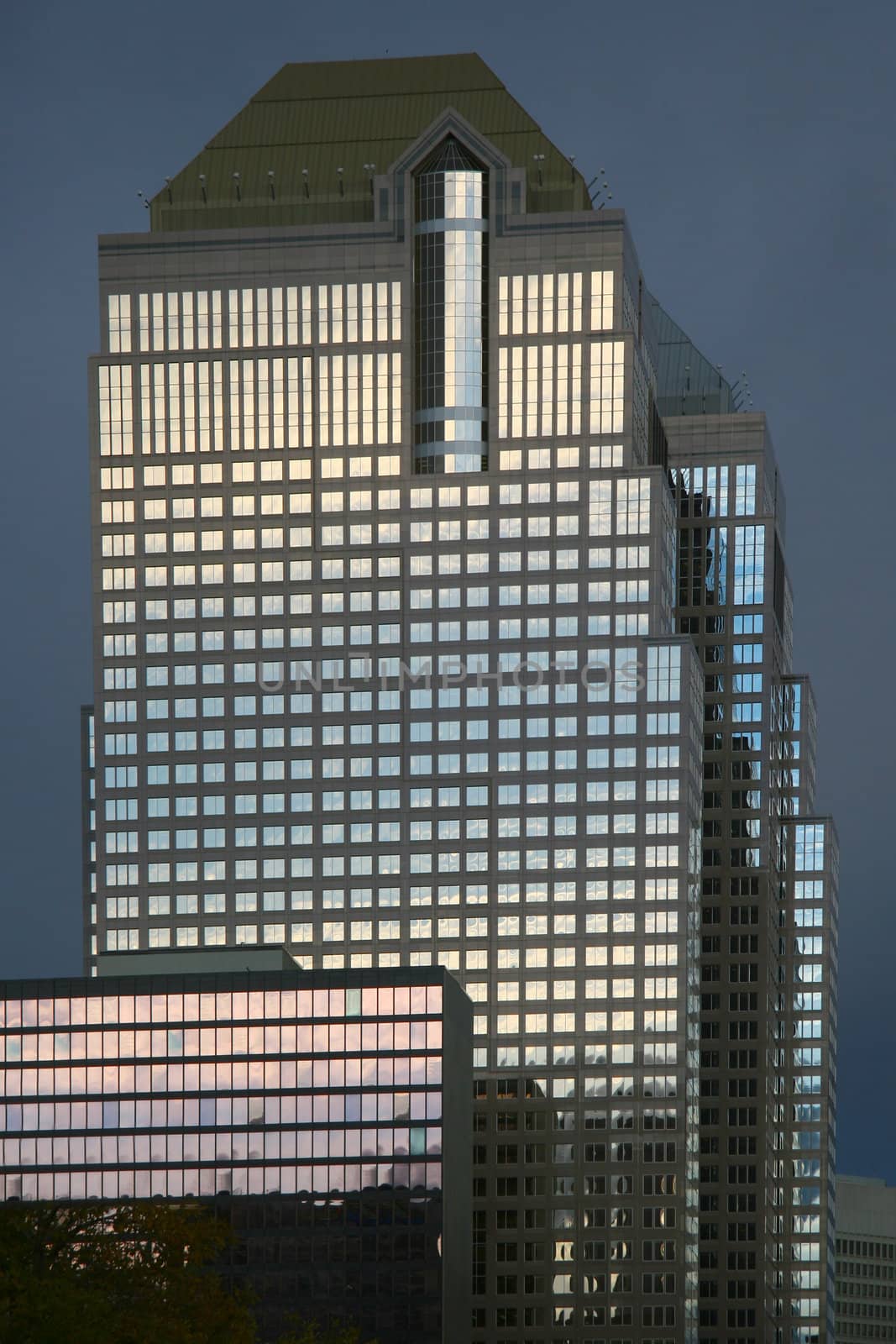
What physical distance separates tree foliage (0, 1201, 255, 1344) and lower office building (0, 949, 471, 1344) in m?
55.1

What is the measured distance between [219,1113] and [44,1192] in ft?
48.9

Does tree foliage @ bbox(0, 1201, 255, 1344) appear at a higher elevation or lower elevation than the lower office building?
lower

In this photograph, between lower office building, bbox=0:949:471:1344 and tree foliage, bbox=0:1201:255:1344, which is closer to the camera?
tree foliage, bbox=0:1201:255:1344

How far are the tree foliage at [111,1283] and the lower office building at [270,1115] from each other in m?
55.1

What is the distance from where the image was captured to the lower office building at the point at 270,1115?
628ft

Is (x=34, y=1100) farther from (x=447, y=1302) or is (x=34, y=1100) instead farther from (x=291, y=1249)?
(x=447, y=1302)

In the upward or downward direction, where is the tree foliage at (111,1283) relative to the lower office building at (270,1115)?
downward

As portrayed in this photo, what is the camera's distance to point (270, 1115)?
196250 millimetres

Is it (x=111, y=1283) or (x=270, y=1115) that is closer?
(x=111, y=1283)

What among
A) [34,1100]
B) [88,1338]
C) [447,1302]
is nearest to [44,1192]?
[34,1100]

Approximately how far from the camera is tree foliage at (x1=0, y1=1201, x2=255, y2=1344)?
111 m

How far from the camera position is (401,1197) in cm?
19162

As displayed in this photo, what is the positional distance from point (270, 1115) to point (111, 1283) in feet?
242

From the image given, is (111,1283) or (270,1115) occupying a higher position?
(270,1115)
